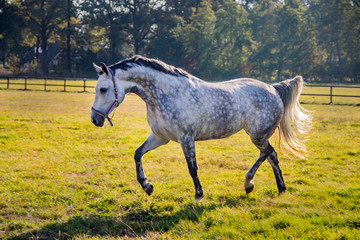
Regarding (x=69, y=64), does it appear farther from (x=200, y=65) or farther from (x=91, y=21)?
(x=200, y=65)

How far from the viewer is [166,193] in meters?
5.68

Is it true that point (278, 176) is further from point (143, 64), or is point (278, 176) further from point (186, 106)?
point (143, 64)

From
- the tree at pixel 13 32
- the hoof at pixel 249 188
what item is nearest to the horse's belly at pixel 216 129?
the hoof at pixel 249 188

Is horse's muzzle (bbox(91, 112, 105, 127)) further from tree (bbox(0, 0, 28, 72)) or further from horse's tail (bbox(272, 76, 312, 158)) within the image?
tree (bbox(0, 0, 28, 72))

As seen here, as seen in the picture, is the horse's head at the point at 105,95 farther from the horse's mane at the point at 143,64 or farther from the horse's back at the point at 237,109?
the horse's back at the point at 237,109

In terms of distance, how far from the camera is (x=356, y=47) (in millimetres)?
55438

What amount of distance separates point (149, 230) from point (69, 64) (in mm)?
59347

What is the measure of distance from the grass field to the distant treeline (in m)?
48.3

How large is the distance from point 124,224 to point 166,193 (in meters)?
1.33

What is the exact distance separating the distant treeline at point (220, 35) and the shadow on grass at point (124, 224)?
52.9 metres

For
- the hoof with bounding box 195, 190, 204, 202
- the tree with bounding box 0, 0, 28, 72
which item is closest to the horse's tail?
the hoof with bounding box 195, 190, 204, 202

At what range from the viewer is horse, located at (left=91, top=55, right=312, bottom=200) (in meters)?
4.81

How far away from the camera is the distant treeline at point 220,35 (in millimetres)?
55844

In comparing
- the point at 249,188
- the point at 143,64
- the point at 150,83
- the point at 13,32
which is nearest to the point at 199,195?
the point at 249,188
